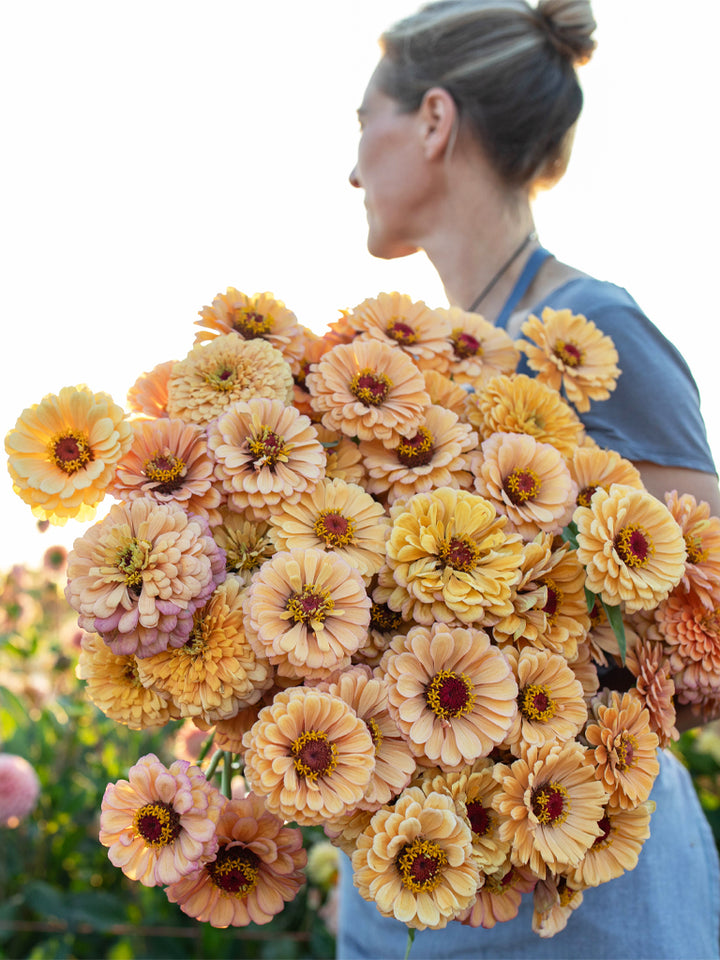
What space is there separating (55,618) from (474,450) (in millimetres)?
2029

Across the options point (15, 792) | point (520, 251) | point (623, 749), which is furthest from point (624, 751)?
→ point (15, 792)

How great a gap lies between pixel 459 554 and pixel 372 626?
0.34 feet

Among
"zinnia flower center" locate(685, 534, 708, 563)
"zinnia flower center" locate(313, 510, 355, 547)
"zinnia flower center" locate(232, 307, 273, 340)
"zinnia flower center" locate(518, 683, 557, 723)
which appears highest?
"zinnia flower center" locate(232, 307, 273, 340)

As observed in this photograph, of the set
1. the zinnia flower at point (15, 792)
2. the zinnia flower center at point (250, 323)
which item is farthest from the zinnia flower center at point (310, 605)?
the zinnia flower at point (15, 792)

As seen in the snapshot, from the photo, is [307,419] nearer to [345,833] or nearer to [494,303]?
[345,833]

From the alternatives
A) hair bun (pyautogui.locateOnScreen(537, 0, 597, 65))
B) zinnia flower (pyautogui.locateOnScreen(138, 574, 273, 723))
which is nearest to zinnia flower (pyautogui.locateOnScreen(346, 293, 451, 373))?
zinnia flower (pyautogui.locateOnScreen(138, 574, 273, 723))

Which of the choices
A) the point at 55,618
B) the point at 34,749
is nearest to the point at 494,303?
the point at 34,749

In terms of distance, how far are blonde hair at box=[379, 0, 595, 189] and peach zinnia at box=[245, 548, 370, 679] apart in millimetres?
1013

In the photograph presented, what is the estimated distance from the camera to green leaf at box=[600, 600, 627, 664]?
0.63 metres

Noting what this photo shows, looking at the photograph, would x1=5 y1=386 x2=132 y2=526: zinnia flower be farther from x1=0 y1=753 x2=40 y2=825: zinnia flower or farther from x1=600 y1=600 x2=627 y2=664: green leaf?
x1=0 y1=753 x2=40 y2=825: zinnia flower

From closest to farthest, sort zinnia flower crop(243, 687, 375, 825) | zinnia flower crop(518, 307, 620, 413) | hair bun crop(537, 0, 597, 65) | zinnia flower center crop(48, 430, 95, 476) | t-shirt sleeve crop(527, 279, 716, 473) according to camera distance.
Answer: zinnia flower crop(243, 687, 375, 825)
zinnia flower center crop(48, 430, 95, 476)
zinnia flower crop(518, 307, 620, 413)
t-shirt sleeve crop(527, 279, 716, 473)
hair bun crop(537, 0, 597, 65)

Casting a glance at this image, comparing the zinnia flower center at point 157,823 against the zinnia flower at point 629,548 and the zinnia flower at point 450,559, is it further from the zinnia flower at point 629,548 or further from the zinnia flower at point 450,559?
the zinnia flower at point 629,548

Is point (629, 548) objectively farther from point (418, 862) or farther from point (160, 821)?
point (160, 821)

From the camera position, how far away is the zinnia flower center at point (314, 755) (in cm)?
54
